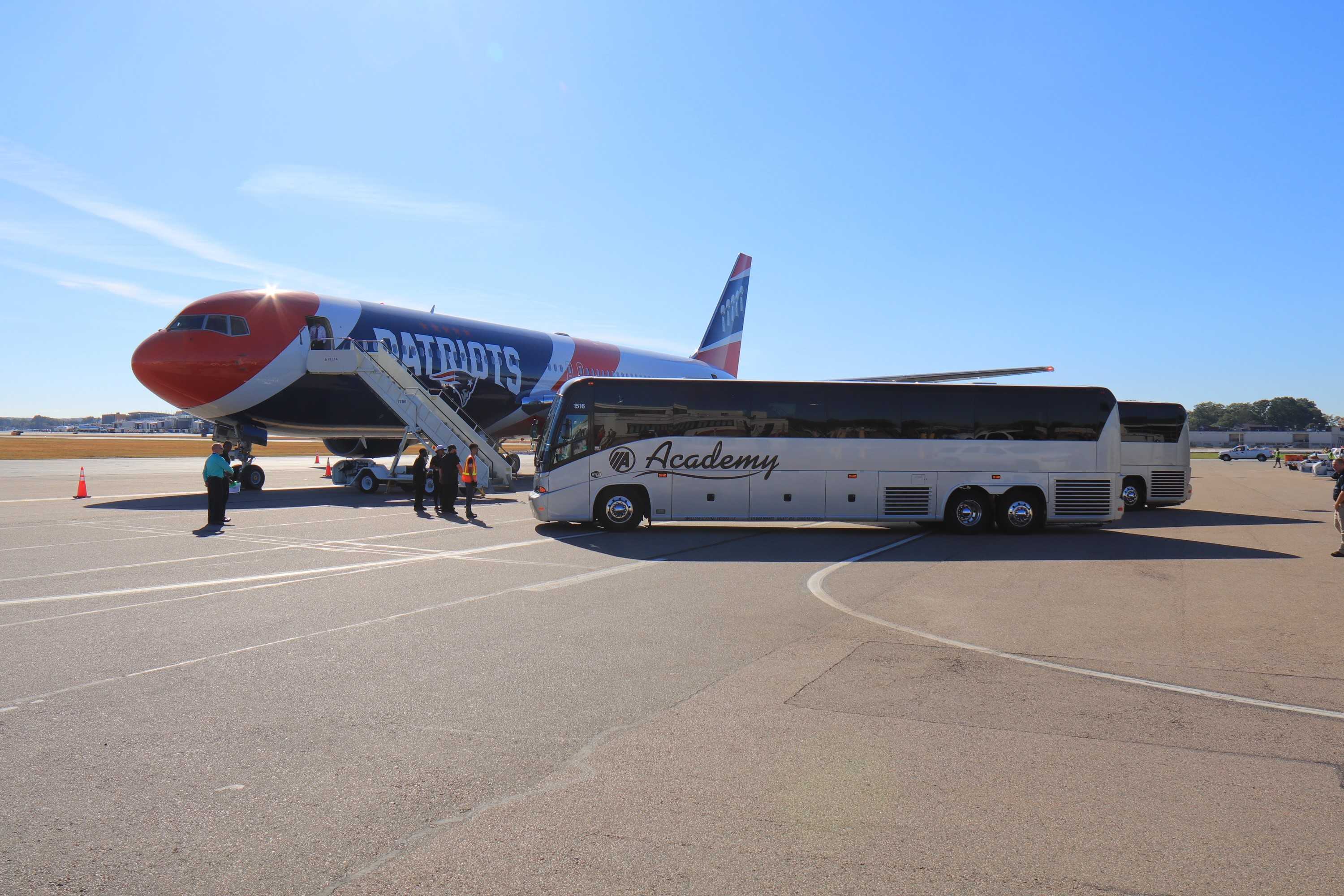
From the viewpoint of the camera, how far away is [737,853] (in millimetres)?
3664

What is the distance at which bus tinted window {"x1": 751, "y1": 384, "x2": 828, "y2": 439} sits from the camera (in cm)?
1773

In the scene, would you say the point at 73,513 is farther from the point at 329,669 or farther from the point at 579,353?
the point at 579,353

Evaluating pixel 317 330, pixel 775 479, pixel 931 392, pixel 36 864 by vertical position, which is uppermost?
pixel 317 330

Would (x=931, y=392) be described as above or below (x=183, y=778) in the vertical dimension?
above

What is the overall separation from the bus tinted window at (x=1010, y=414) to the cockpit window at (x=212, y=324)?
18.1 m

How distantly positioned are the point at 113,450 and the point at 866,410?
6908cm

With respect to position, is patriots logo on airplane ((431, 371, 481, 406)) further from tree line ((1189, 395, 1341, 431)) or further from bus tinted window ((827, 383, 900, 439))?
tree line ((1189, 395, 1341, 431))

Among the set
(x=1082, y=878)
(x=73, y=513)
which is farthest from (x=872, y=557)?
(x=73, y=513)

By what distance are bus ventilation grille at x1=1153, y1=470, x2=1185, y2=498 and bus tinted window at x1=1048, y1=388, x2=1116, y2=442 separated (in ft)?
26.0

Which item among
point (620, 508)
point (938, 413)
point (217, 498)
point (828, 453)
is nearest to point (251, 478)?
point (217, 498)

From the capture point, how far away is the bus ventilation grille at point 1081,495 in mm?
18141

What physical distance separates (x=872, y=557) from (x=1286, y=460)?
78.7 meters

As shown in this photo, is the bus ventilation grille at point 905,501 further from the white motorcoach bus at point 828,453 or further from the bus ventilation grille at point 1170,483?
the bus ventilation grille at point 1170,483

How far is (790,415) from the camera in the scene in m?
17.8
